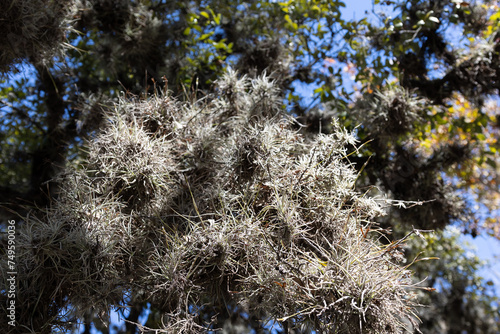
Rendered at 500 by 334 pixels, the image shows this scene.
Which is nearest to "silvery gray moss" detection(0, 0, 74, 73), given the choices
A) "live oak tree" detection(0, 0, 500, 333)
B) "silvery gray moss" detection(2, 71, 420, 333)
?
"live oak tree" detection(0, 0, 500, 333)

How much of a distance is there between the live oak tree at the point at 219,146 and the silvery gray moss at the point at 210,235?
0.01 m

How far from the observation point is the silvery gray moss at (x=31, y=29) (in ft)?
7.50

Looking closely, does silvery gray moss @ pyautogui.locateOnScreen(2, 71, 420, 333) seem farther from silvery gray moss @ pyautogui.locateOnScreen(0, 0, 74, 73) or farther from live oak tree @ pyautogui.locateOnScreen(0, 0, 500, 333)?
silvery gray moss @ pyautogui.locateOnScreen(0, 0, 74, 73)

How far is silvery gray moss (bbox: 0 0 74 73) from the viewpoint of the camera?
2.29 m

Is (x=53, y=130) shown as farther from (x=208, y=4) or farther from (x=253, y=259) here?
(x=253, y=259)

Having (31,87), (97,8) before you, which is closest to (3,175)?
(31,87)

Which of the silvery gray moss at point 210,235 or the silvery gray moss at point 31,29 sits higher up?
the silvery gray moss at point 31,29

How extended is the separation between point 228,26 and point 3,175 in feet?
8.73

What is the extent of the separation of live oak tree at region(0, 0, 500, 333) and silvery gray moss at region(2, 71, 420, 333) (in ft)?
0.03

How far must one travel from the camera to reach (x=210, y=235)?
191 cm

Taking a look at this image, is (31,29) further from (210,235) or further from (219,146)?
(210,235)

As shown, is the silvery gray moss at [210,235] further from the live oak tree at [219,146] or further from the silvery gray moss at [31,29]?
the silvery gray moss at [31,29]

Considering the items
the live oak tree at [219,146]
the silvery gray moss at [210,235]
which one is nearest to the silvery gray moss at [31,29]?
the live oak tree at [219,146]

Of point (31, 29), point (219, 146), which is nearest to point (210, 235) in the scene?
point (219, 146)
